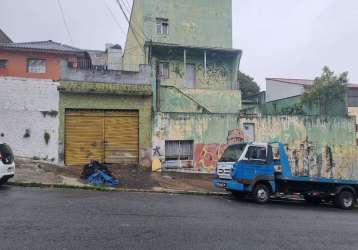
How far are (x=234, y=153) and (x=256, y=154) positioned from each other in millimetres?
856

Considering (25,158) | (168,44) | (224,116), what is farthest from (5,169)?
(168,44)

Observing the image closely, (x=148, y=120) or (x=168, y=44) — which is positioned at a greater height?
(x=168, y=44)

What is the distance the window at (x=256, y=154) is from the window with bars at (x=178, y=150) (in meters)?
7.51

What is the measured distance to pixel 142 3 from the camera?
31844 mm

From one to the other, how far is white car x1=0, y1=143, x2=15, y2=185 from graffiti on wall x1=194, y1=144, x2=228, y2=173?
10.8 meters

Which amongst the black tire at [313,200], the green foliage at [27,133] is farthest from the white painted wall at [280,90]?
the green foliage at [27,133]

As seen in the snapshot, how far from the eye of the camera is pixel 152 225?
9172 mm

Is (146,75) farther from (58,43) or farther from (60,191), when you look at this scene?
(58,43)

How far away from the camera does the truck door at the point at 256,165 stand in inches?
615

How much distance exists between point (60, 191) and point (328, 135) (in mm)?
18029

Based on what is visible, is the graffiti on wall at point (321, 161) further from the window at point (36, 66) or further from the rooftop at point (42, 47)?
the window at point (36, 66)

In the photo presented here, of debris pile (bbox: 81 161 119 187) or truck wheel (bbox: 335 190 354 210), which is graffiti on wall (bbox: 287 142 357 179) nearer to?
truck wheel (bbox: 335 190 354 210)

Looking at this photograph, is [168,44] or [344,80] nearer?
[168,44]

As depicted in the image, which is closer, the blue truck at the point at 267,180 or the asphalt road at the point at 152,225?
the asphalt road at the point at 152,225
